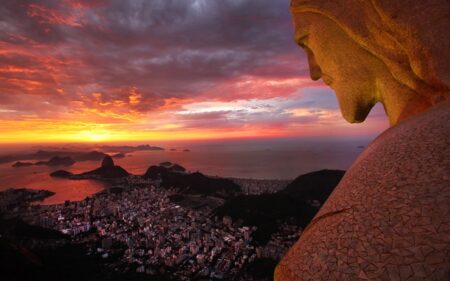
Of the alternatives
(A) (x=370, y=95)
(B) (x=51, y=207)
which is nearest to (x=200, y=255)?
(A) (x=370, y=95)

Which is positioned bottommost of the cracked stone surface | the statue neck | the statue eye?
the cracked stone surface

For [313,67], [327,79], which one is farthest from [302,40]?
[327,79]

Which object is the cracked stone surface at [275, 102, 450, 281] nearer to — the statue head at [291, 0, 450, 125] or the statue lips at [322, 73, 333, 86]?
the statue head at [291, 0, 450, 125]

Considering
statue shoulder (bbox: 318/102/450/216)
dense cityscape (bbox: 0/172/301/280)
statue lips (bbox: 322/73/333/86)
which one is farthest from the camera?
dense cityscape (bbox: 0/172/301/280)

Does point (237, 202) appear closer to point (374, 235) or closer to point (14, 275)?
point (14, 275)

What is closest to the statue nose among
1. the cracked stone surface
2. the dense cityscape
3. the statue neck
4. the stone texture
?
the stone texture

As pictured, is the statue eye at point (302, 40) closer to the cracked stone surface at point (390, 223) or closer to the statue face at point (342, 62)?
the statue face at point (342, 62)

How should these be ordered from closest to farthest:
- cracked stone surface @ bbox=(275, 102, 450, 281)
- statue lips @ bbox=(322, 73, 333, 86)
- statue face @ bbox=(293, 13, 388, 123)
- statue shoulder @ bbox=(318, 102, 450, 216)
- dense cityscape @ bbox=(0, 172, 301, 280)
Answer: cracked stone surface @ bbox=(275, 102, 450, 281) < statue shoulder @ bbox=(318, 102, 450, 216) < statue face @ bbox=(293, 13, 388, 123) < statue lips @ bbox=(322, 73, 333, 86) < dense cityscape @ bbox=(0, 172, 301, 280)
